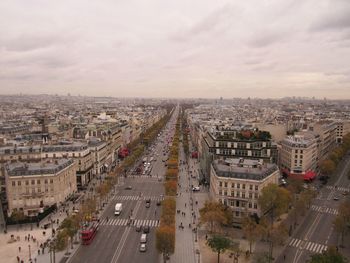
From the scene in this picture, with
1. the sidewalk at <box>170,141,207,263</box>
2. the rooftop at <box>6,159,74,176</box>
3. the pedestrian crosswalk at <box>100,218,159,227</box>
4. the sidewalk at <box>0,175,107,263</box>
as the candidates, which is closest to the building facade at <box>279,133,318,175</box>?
the sidewalk at <box>170,141,207,263</box>

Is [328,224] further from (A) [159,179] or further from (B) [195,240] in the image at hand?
(A) [159,179]

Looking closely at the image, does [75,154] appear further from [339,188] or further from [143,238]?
[339,188]

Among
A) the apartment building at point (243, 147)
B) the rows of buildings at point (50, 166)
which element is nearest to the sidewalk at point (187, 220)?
the apartment building at point (243, 147)

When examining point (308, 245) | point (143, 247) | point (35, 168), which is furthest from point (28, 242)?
point (308, 245)

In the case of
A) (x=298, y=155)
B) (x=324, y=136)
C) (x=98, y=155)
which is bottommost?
(x=98, y=155)

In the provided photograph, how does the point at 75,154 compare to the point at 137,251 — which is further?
the point at 75,154
